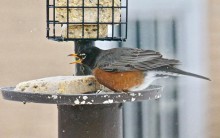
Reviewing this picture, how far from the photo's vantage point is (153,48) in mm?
7949

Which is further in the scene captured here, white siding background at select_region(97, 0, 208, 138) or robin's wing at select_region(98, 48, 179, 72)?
white siding background at select_region(97, 0, 208, 138)

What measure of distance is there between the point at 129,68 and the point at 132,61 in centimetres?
5

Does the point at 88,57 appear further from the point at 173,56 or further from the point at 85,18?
the point at 173,56

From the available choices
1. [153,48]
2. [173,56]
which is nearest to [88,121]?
[153,48]

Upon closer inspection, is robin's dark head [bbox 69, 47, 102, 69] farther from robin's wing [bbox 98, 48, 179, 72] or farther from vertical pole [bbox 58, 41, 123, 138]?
vertical pole [bbox 58, 41, 123, 138]

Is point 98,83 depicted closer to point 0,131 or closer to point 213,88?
point 0,131

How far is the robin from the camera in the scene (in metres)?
4.15

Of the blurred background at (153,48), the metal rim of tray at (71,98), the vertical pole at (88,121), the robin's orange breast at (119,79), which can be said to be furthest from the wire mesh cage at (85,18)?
the blurred background at (153,48)

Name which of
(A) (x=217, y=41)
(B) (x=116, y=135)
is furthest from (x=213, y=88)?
(B) (x=116, y=135)

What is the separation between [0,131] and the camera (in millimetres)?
7516

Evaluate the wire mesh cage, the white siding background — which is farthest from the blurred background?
the wire mesh cage

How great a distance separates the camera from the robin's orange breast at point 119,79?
4.14 meters

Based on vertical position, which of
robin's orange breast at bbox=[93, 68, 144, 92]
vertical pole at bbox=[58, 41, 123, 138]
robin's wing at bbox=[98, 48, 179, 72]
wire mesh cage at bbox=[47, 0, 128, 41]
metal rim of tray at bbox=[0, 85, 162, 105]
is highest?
wire mesh cage at bbox=[47, 0, 128, 41]

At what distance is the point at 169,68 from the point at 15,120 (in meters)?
3.63
